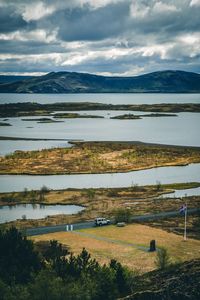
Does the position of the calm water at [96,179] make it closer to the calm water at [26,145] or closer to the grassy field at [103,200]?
the grassy field at [103,200]

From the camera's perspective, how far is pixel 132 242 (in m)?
71.8

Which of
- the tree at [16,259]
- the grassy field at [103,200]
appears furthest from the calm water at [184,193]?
the tree at [16,259]

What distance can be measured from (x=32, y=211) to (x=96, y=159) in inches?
2321

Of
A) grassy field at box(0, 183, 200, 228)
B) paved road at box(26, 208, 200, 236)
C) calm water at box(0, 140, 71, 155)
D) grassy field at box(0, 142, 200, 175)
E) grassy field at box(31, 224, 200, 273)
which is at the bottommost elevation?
grassy field at box(31, 224, 200, 273)

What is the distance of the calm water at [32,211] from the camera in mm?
87425

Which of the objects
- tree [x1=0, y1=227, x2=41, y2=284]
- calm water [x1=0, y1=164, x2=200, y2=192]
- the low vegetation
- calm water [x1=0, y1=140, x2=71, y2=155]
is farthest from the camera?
calm water [x1=0, y1=140, x2=71, y2=155]

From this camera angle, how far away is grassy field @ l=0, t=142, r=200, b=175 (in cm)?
Result: 13438

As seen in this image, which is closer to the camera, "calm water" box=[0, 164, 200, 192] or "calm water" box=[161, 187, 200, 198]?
"calm water" box=[161, 187, 200, 198]

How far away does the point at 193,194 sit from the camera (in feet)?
352

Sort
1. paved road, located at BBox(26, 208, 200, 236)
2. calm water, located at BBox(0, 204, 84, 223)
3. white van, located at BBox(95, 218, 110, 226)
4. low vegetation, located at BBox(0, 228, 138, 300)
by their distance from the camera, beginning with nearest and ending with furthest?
low vegetation, located at BBox(0, 228, 138, 300)
paved road, located at BBox(26, 208, 200, 236)
white van, located at BBox(95, 218, 110, 226)
calm water, located at BBox(0, 204, 84, 223)

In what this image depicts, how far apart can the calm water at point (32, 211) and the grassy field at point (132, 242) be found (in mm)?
13649

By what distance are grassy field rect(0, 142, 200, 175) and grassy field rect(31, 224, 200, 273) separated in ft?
179

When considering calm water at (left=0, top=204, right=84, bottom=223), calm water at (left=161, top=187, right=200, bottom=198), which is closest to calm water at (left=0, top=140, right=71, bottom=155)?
calm water at (left=0, top=204, right=84, bottom=223)

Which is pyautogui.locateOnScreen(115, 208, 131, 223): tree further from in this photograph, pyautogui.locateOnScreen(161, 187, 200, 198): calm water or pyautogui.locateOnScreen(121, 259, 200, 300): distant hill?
pyautogui.locateOnScreen(121, 259, 200, 300): distant hill
